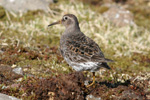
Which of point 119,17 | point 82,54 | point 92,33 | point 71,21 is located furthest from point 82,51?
point 119,17

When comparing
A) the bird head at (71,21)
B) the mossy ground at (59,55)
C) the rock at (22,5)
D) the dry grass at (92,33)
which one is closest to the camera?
the mossy ground at (59,55)

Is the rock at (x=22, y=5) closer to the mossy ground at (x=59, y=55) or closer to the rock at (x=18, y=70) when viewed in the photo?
the mossy ground at (x=59, y=55)

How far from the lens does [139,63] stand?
12.5m

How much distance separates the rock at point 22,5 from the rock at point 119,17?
4.77 meters

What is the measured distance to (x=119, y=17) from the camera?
59.2ft

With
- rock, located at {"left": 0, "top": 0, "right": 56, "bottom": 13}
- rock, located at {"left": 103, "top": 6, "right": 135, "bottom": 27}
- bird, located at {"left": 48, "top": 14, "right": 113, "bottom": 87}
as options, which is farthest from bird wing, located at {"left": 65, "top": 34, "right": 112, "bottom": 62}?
rock, located at {"left": 0, "top": 0, "right": 56, "bottom": 13}

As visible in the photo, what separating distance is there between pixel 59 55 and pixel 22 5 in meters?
7.83

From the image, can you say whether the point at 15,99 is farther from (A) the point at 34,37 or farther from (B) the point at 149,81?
(A) the point at 34,37

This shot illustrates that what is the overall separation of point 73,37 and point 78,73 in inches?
59.7

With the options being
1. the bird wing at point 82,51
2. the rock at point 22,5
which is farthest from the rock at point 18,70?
the rock at point 22,5

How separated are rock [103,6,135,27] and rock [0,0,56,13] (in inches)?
188

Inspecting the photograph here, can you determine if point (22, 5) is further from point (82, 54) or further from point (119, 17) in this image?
point (82, 54)

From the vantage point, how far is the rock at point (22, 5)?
17719 millimetres

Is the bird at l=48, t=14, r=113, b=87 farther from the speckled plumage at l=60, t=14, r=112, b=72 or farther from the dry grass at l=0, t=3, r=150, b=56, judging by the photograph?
the dry grass at l=0, t=3, r=150, b=56
